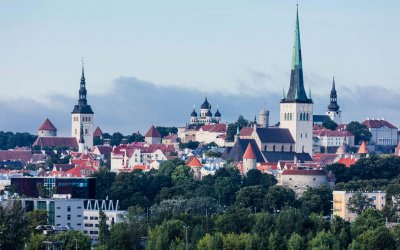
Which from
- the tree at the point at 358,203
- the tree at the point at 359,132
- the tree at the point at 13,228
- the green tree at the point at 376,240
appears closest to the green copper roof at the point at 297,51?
the tree at the point at 359,132

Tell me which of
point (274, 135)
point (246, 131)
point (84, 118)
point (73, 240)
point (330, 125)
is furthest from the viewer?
point (84, 118)

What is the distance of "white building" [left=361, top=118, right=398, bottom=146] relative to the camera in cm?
18491

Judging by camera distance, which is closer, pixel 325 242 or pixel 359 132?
pixel 325 242

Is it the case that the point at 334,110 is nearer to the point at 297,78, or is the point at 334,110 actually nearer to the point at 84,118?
the point at 84,118

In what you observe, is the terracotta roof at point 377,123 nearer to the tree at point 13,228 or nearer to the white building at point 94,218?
the white building at point 94,218

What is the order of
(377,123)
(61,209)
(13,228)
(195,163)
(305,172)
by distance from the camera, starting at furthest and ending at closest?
(377,123)
(195,163)
(305,172)
(61,209)
(13,228)

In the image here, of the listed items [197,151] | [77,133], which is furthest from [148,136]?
[197,151]

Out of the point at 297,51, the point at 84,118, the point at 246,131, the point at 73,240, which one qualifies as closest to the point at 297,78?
the point at 297,51

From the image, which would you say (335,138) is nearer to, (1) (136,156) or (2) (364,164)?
(1) (136,156)

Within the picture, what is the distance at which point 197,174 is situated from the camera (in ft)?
465

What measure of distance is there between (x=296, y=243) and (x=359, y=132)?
100 meters

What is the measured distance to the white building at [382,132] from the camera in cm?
18491

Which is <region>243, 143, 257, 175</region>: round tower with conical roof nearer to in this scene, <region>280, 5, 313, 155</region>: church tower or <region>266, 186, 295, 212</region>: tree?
<region>280, 5, 313, 155</region>: church tower

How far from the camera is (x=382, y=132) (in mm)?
186625
